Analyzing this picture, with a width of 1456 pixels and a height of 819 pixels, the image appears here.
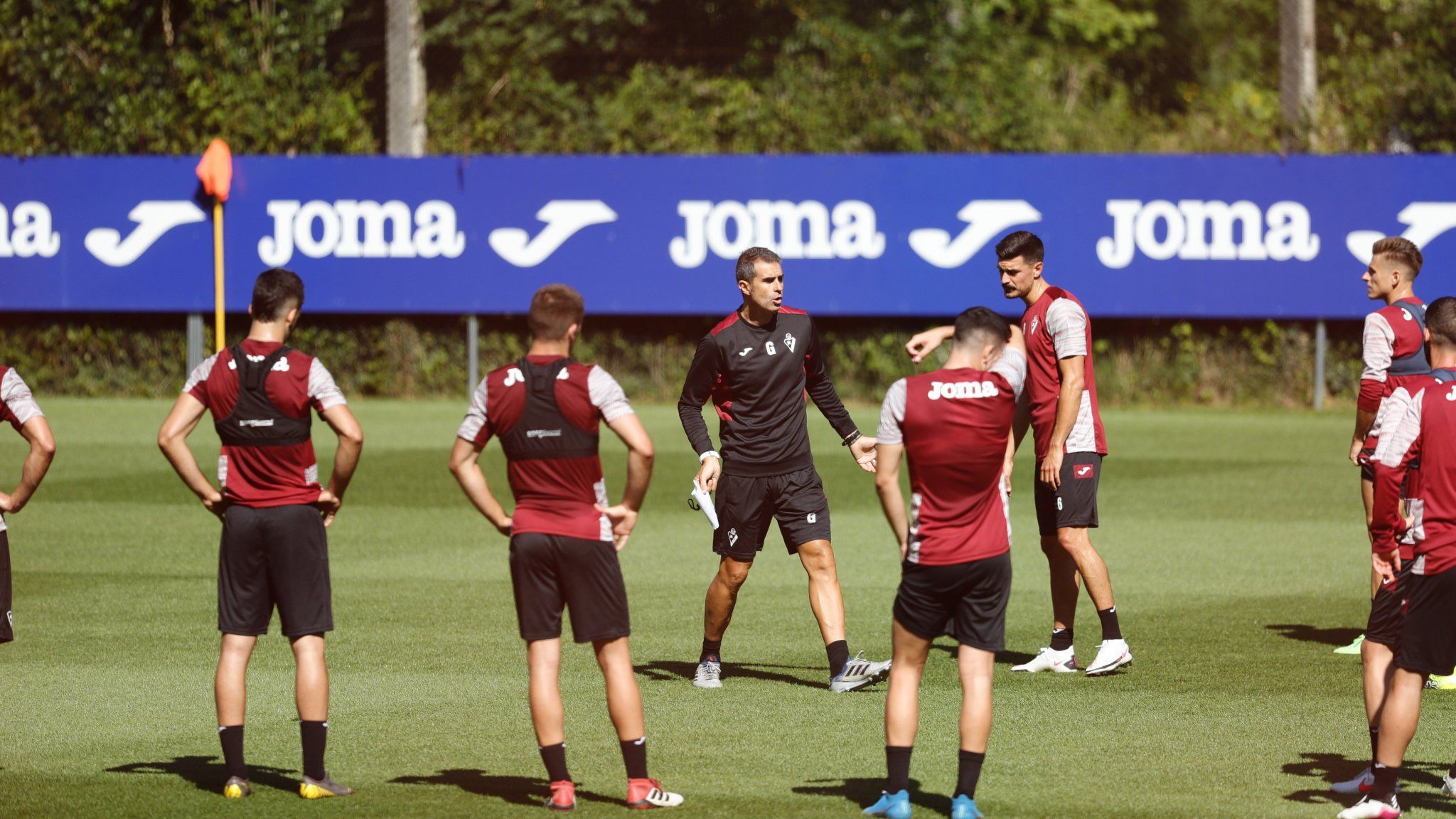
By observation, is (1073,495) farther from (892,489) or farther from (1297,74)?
(1297,74)

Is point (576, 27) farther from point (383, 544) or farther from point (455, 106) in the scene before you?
point (383, 544)

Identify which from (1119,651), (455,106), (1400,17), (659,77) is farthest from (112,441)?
(1400,17)

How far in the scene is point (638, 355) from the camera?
1092 inches

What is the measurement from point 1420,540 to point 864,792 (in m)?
2.20

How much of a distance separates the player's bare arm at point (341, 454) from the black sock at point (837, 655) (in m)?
2.90

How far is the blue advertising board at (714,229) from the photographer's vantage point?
25.2 m

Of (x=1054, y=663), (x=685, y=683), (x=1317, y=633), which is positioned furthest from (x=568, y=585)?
(x=1317, y=633)

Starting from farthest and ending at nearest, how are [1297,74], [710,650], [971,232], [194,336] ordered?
[194,336] < [1297,74] < [971,232] < [710,650]

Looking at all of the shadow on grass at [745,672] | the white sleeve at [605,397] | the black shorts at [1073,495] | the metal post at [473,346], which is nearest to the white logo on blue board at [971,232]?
the metal post at [473,346]

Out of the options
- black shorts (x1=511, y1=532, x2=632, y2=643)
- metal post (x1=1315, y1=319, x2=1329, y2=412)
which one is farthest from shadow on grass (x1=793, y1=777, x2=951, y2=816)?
metal post (x1=1315, y1=319, x2=1329, y2=412)

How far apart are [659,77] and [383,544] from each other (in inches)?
764

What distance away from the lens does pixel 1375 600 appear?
7141 mm

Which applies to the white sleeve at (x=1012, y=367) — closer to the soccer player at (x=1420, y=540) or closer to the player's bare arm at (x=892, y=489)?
the player's bare arm at (x=892, y=489)

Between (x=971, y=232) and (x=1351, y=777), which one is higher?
(x=971, y=232)
